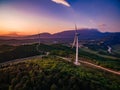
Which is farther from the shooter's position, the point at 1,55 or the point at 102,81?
the point at 1,55

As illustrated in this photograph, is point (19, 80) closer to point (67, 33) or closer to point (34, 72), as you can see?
point (34, 72)

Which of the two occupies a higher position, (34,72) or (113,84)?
(34,72)

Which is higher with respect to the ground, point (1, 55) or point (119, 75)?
point (1, 55)

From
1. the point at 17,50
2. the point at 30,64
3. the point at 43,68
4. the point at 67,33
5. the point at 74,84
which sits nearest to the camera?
the point at 74,84

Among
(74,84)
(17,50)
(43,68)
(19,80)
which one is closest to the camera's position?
(74,84)

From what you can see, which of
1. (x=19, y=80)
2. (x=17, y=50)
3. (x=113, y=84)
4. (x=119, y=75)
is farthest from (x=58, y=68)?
(x=17, y=50)

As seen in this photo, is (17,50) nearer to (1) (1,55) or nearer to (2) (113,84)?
(1) (1,55)

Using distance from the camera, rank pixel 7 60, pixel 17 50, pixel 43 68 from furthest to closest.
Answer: pixel 17 50 < pixel 7 60 < pixel 43 68

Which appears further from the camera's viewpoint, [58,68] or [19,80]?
[58,68]

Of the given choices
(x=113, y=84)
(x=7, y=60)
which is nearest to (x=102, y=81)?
(x=113, y=84)

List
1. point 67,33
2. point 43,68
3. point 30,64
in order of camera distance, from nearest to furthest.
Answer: point 43,68 < point 30,64 < point 67,33
